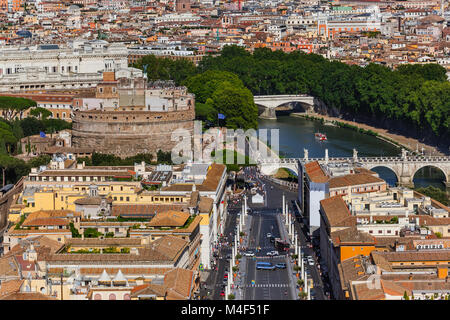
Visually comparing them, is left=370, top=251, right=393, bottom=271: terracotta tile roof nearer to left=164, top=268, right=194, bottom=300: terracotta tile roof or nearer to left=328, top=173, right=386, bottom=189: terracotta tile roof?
left=164, top=268, right=194, bottom=300: terracotta tile roof

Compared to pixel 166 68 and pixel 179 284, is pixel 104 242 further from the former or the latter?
pixel 166 68

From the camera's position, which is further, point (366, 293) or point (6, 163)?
point (6, 163)

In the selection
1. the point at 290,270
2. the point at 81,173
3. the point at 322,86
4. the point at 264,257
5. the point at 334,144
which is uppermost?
the point at 81,173

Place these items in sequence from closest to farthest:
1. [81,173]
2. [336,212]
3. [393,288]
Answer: [393,288] < [336,212] < [81,173]

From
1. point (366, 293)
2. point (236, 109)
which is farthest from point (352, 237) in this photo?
point (236, 109)

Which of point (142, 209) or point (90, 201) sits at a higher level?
point (90, 201)

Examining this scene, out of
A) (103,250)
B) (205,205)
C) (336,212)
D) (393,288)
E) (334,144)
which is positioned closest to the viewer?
(393,288)

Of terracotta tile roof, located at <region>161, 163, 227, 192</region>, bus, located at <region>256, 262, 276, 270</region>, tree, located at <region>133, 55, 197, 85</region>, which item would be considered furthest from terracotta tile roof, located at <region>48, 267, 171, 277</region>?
tree, located at <region>133, 55, 197, 85</region>
